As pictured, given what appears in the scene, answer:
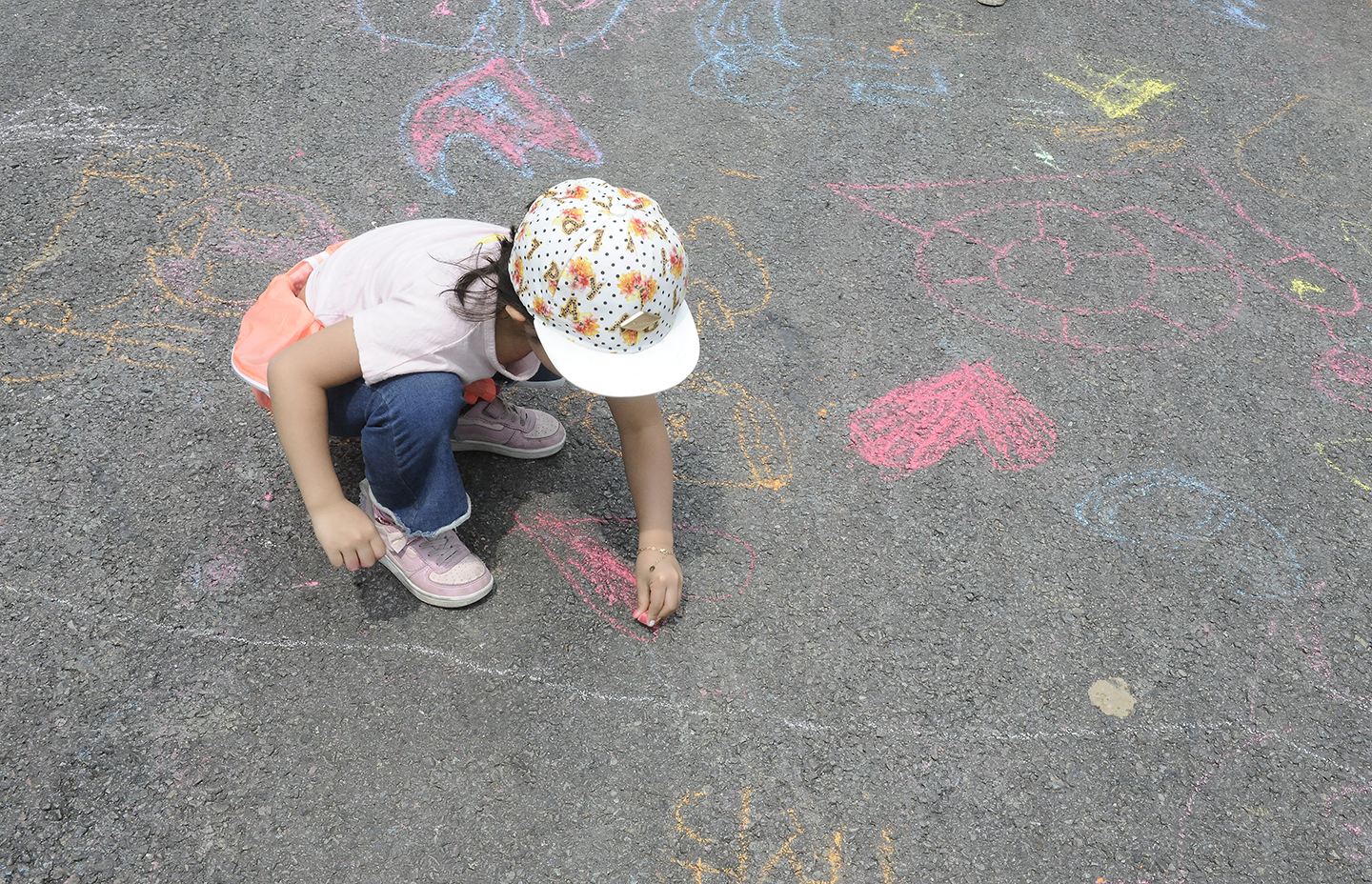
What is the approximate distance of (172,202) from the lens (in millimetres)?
2777

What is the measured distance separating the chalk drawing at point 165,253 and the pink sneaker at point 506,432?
751mm

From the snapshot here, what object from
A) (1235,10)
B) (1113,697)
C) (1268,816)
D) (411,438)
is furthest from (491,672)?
(1235,10)

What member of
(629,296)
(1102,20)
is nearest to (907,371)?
(629,296)

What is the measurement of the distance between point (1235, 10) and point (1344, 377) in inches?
102

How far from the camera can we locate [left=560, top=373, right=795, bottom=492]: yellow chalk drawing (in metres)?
2.34

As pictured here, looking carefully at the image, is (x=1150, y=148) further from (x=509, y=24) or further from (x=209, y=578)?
(x=209, y=578)

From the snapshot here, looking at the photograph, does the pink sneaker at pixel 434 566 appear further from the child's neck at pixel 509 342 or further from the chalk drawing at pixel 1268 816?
the chalk drawing at pixel 1268 816

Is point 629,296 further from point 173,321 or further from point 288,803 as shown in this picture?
point 173,321

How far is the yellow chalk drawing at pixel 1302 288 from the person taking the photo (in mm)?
3031

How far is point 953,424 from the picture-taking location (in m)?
2.52

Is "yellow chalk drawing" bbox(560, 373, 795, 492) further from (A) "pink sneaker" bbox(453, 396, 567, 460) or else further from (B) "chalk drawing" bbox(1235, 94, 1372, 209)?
(B) "chalk drawing" bbox(1235, 94, 1372, 209)

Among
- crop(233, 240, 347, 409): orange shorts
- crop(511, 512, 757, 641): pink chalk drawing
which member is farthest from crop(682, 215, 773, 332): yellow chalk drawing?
crop(233, 240, 347, 409): orange shorts

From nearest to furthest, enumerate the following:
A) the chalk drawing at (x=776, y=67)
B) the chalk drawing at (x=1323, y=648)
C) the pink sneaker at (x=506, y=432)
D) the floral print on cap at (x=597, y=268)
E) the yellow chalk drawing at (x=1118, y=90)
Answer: the floral print on cap at (x=597, y=268) → the chalk drawing at (x=1323, y=648) → the pink sneaker at (x=506, y=432) → the chalk drawing at (x=776, y=67) → the yellow chalk drawing at (x=1118, y=90)

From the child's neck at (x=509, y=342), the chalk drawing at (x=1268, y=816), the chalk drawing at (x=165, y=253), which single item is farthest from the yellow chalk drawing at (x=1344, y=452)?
the chalk drawing at (x=165, y=253)
